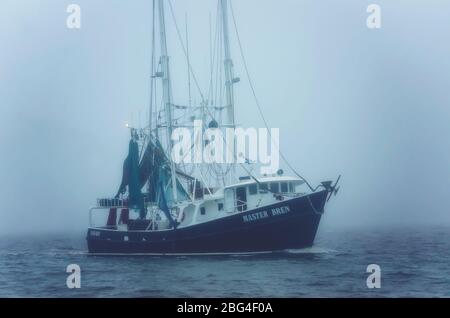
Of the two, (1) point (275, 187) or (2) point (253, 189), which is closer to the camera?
(1) point (275, 187)

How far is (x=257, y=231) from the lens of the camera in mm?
27250

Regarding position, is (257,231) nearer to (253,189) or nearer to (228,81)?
(253,189)

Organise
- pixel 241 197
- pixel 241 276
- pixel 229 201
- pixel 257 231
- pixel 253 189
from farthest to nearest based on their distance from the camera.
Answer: pixel 229 201
pixel 241 197
pixel 253 189
pixel 257 231
pixel 241 276

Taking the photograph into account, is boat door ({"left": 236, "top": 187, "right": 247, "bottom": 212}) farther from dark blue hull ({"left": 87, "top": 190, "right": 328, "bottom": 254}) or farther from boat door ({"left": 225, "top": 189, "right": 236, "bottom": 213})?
dark blue hull ({"left": 87, "top": 190, "right": 328, "bottom": 254})

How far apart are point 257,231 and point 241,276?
18.7ft

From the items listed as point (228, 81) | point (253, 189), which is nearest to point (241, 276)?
point (253, 189)

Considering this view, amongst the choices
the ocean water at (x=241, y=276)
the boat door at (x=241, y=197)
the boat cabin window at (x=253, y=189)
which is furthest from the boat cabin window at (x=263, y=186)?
the ocean water at (x=241, y=276)

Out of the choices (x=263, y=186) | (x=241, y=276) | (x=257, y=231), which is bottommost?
(x=241, y=276)

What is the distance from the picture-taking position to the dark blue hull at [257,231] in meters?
27.1

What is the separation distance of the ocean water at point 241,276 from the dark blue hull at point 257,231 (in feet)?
1.87

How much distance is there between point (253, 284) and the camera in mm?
19969

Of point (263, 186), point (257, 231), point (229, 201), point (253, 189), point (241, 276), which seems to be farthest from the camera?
point (229, 201)

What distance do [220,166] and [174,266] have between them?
7.13m
